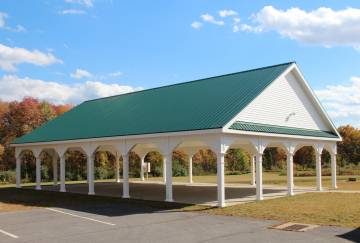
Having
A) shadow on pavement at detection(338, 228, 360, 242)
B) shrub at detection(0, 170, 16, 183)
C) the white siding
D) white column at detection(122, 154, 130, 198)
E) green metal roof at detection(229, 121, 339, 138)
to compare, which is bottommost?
shrub at detection(0, 170, 16, 183)

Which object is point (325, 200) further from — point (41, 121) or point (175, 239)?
point (41, 121)

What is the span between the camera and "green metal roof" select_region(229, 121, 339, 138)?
68.4 feet

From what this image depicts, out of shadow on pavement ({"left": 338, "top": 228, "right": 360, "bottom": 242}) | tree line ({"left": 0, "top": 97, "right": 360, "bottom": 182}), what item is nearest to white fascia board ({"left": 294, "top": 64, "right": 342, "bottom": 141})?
shadow on pavement ({"left": 338, "top": 228, "right": 360, "bottom": 242})

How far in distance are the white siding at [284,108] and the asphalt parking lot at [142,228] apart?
6114 mm

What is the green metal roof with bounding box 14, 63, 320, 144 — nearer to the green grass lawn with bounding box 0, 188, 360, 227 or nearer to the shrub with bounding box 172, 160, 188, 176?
the green grass lawn with bounding box 0, 188, 360, 227

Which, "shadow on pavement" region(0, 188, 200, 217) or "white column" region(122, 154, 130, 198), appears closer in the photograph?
"shadow on pavement" region(0, 188, 200, 217)

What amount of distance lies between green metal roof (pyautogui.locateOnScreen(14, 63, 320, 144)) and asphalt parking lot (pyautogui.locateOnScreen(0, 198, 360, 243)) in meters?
4.55

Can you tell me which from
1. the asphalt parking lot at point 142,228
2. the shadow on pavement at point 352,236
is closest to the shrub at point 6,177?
the asphalt parking lot at point 142,228

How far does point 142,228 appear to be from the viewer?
14961 mm

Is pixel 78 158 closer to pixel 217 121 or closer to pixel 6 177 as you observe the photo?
pixel 6 177

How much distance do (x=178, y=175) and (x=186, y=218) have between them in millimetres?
39053

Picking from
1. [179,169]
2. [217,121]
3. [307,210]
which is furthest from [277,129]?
[179,169]

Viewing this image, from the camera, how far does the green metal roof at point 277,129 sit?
68.4 feet

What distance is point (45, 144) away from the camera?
31.3 m
